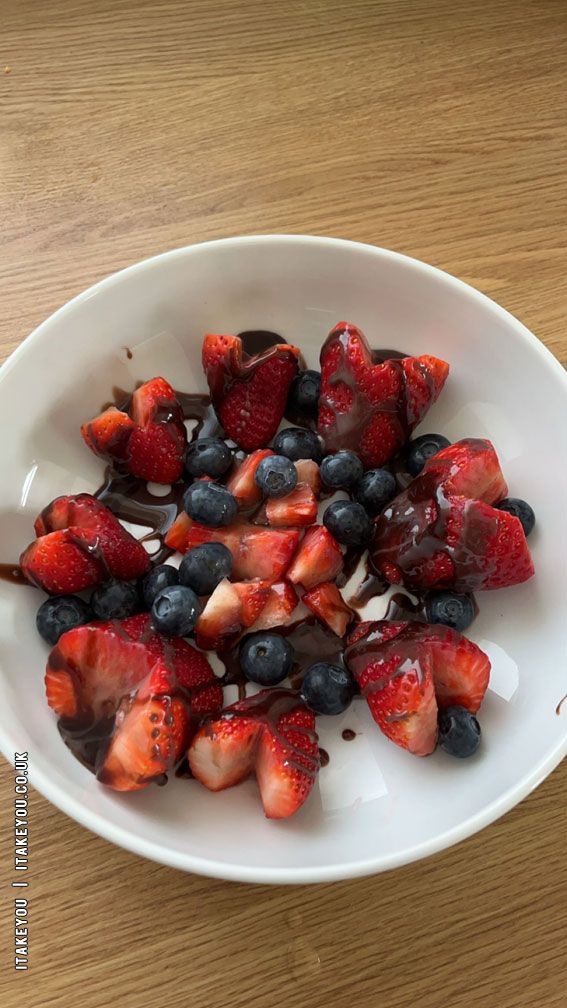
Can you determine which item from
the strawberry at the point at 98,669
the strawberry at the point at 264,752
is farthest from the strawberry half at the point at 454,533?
the strawberry at the point at 98,669

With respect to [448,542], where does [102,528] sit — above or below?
above

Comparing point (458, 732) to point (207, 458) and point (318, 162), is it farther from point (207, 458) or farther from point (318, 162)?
point (318, 162)

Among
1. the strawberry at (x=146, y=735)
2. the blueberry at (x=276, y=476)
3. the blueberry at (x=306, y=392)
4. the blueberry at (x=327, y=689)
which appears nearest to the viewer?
the strawberry at (x=146, y=735)

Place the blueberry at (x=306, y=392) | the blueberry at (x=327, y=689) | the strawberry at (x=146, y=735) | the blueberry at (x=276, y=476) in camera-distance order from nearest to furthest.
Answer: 1. the strawberry at (x=146, y=735)
2. the blueberry at (x=327, y=689)
3. the blueberry at (x=276, y=476)
4. the blueberry at (x=306, y=392)

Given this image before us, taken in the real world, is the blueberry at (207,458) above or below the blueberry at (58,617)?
above

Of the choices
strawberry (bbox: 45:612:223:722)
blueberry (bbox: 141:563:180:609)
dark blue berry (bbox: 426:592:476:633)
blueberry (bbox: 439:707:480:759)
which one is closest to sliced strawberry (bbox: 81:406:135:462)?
blueberry (bbox: 141:563:180:609)

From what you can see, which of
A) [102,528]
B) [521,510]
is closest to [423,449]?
[521,510]

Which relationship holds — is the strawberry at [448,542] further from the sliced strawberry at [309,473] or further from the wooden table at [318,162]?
the wooden table at [318,162]
